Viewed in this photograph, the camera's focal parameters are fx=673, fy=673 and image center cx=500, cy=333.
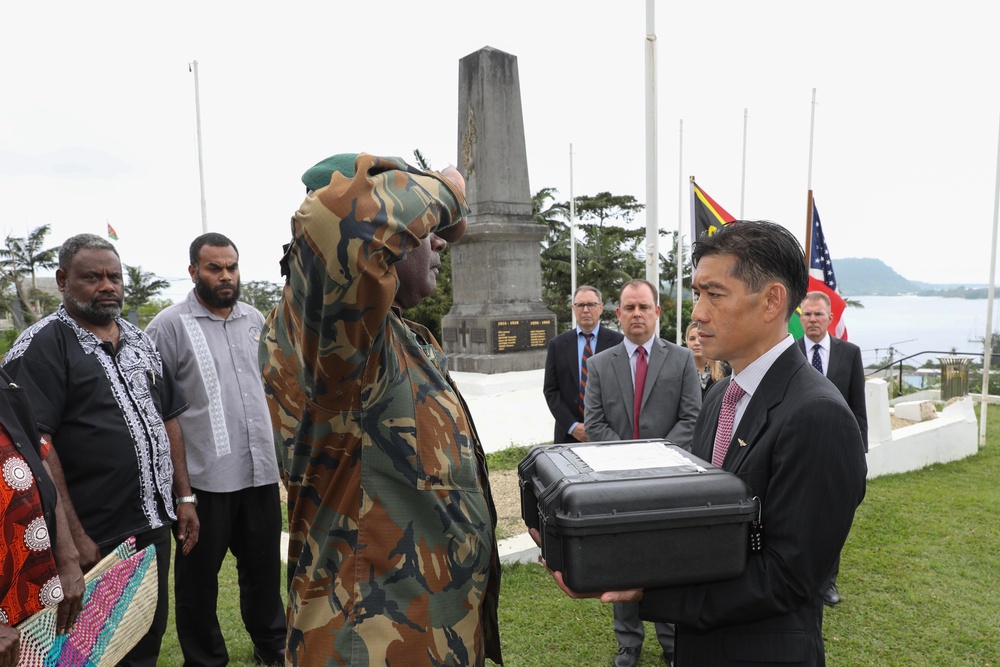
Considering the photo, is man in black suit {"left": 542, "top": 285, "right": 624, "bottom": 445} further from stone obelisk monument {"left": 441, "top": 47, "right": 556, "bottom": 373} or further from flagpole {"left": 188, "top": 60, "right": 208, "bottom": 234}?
flagpole {"left": 188, "top": 60, "right": 208, "bottom": 234}

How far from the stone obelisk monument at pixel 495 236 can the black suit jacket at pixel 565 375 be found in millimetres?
7950

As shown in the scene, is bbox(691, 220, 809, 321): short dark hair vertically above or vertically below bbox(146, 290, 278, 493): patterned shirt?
above

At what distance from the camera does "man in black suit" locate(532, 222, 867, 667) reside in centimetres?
147

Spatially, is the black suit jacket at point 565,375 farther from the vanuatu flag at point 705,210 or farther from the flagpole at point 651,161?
the vanuatu flag at point 705,210

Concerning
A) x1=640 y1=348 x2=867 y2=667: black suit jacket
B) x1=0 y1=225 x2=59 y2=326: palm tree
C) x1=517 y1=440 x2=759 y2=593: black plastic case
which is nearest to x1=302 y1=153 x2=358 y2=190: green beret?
x1=517 y1=440 x2=759 y2=593: black plastic case

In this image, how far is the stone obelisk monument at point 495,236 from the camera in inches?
540

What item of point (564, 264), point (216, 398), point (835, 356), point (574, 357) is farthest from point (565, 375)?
point (564, 264)

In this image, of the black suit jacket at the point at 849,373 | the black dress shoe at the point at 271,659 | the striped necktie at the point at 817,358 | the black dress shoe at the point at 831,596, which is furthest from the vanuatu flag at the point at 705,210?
the black dress shoe at the point at 271,659

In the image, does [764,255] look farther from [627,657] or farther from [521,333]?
[521,333]

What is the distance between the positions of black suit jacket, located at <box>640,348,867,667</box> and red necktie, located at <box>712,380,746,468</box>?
149 millimetres

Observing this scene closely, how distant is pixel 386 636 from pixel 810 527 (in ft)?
3.22

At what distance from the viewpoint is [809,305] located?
4.68 metres

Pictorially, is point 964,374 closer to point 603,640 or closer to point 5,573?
point 603,640

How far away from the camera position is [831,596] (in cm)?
424
